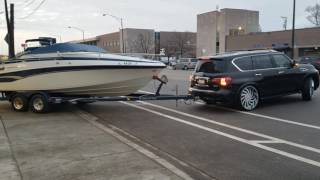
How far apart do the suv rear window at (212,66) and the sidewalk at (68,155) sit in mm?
3897

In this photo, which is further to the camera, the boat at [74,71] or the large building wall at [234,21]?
the large building wall at [234,21]

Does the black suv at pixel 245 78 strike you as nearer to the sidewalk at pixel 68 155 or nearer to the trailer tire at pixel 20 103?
the sidewalk at pixel 68 155

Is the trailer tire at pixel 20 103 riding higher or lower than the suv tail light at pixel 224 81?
lower

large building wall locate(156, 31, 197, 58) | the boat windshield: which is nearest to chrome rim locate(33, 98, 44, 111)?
the boat windshield

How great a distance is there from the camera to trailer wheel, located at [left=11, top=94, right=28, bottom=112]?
12586mm

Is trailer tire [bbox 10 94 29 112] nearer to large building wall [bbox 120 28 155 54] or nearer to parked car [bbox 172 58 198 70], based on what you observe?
parked car [bbox 172 58 198 70]

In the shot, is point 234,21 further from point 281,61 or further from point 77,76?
point 77,76

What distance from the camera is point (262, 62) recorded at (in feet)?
42.7

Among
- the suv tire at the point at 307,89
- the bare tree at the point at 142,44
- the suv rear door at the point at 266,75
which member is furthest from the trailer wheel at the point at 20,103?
the bare tree at the point at 142,44

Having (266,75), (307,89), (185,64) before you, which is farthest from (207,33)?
(266,75)

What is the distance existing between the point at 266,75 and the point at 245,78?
0.79 m

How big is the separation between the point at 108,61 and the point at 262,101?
4.83m

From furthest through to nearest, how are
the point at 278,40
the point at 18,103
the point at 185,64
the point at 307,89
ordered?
the point at 278,40
the point at 185,64
the point at 307,89
the point at 18,103

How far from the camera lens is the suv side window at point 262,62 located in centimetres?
1284
